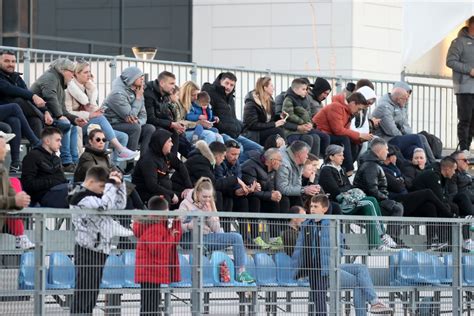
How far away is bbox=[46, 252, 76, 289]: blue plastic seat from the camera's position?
15.6 metres

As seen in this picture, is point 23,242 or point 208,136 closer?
point 23,242

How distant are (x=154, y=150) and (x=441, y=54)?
13.3 m

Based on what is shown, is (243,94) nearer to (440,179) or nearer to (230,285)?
(440,179)

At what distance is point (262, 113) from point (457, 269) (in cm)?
582

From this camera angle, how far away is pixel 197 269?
1639 cm

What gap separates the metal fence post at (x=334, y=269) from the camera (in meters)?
17.4

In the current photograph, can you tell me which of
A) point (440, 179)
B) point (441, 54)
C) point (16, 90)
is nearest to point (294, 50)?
point (441, 54)

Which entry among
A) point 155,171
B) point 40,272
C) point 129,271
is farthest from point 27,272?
point 155,171

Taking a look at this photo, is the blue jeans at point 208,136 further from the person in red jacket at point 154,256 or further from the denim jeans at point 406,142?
the person in red jacket at point 154,256

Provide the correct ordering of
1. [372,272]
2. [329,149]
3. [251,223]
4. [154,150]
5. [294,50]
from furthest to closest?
[294,50], [329,149], [154,150], [372,272], [251,223]

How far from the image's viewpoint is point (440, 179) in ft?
78.2

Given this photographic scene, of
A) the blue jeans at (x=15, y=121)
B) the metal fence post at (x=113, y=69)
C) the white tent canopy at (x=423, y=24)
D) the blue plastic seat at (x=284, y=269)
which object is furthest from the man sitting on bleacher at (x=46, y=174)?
the white tent canopy at (x=423, y=24)

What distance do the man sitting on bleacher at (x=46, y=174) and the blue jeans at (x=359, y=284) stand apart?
11.3ft

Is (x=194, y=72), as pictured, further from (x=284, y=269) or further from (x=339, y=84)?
(x=284, y=269)
